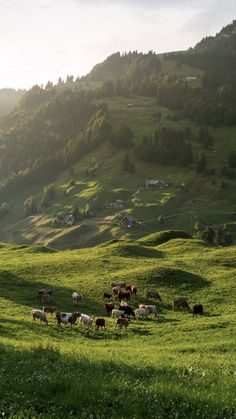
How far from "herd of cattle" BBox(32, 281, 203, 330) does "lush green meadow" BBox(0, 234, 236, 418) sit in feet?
2.63

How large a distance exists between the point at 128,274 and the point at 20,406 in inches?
1849

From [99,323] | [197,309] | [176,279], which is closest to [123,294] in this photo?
[197,309]

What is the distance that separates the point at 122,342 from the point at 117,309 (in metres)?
12.5

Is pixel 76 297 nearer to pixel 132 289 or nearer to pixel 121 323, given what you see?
pixel 132 289

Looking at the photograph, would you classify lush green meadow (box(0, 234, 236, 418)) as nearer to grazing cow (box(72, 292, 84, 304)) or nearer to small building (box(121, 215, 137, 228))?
grazing cow (box(72, 292, 84, 304))

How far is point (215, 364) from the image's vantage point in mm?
19484

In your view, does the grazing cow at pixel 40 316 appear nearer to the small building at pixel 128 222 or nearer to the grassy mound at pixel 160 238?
the grassy mound at pixel 160 238

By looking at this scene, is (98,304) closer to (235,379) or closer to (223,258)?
(223,258)

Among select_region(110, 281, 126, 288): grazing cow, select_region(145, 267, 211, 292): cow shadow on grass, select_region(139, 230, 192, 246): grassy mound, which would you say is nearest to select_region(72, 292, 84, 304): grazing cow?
select_region(110, 281, 126, 288): grazing cow

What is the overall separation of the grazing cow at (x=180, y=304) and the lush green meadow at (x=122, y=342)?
0.72 metres

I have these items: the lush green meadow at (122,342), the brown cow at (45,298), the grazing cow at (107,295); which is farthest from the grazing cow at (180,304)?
the brown cow at (45,298)

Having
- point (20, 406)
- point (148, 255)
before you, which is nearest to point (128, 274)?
point (148, 255)

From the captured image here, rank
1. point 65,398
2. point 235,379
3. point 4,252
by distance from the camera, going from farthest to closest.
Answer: point 4,252 → point 235,379 → point 65,398

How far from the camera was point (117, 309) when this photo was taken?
4503 cm
